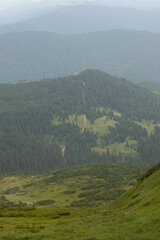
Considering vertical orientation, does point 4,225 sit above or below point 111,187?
above

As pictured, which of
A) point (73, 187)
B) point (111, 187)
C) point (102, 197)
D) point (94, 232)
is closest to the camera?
point (94, 232)

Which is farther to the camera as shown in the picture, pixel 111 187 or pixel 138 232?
pixel 111 187

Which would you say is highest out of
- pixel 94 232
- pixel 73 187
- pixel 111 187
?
pixel 94 232

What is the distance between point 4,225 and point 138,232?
24091 mm

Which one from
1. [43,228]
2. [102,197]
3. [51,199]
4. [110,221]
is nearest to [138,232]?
[110,221]

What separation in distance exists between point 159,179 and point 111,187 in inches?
3971

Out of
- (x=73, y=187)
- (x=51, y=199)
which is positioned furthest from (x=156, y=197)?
(x=73, y=187)

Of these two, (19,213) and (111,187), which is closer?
(19,213)

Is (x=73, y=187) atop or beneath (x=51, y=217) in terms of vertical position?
beneath

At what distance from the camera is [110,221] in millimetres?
58062

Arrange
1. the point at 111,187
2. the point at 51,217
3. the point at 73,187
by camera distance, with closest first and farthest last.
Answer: the point at 51,217, the point at 111,187, the point at 73,187

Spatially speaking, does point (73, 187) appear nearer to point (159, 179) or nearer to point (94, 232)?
point (159, 179)

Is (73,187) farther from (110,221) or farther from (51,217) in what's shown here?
(110,221)

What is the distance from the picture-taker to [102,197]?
148 m
